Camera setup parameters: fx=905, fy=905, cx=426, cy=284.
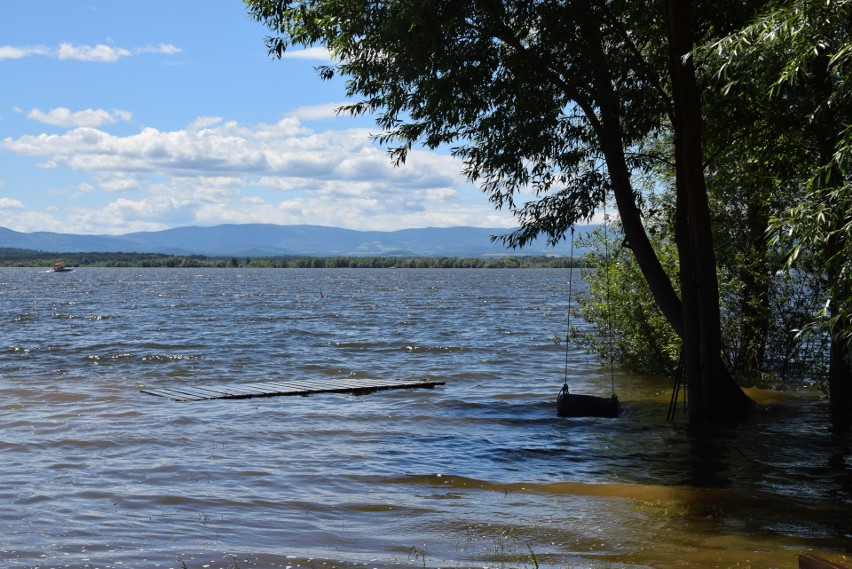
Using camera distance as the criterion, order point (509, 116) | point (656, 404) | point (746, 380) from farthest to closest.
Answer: point (746, 380)
point (656, 404)
point (509, 116)

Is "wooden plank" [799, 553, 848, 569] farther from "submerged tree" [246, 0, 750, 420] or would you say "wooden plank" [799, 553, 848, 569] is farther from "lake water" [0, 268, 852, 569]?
"submerged tree" [246, 0, 750, 420]

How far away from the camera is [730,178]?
63.4ft

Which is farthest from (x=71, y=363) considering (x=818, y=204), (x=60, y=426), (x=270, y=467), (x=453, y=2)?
(x=818, y=204)

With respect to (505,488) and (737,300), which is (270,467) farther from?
(737,300)

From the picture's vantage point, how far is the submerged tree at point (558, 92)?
16.6m

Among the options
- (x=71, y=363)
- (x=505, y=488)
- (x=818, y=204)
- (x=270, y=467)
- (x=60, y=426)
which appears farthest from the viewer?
(x=71, y=363)

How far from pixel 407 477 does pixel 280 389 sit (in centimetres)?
1024

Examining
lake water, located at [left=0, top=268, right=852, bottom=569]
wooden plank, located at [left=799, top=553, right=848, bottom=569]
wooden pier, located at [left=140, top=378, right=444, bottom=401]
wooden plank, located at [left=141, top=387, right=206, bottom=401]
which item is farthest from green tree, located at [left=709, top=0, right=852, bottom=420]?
wooden plank, located at [left=141, top=387, right=206, bottom=401]

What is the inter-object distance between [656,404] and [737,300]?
3433mm

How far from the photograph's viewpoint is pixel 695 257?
17.6 metres

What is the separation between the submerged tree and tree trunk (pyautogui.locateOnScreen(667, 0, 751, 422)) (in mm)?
27

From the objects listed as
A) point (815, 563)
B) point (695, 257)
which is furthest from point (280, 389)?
point (815, 563)

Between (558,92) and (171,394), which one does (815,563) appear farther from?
(171,394)

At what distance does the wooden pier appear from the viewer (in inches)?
912
